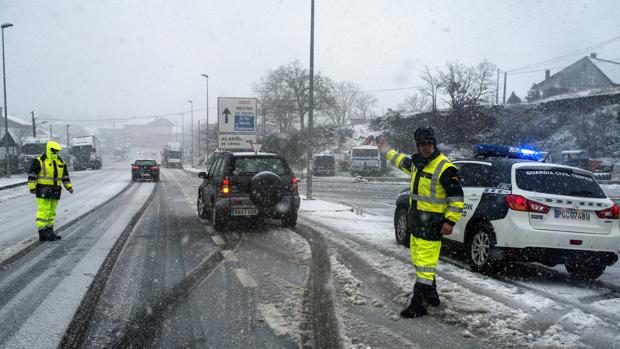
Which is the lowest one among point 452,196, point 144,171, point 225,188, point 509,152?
point 144,171

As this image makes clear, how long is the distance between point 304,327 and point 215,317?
0.89 metres

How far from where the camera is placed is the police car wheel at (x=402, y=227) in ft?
27.7

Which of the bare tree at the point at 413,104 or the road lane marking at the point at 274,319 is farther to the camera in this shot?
the bare tree at the point at 413,104

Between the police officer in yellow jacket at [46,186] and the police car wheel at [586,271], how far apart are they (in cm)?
830

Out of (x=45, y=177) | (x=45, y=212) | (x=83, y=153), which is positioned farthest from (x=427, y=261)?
(x=83, y=153)

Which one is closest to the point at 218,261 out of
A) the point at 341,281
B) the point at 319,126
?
the point at 341,281

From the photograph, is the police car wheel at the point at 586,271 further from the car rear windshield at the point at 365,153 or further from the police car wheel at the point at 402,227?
the car rear windshield at the point at 365,153

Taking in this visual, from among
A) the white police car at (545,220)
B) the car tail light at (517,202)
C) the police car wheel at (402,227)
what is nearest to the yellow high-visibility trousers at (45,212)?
the police car wheel at (402,227)

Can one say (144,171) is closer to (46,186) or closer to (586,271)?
(46,186)

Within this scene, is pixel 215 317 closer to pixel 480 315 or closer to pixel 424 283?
pixel 424 283

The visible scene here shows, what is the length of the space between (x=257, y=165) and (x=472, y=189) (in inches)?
187

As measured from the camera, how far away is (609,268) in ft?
24.5

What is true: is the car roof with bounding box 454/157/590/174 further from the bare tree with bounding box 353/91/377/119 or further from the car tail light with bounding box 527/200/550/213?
the bare tree with bounding box 353/91/377/119

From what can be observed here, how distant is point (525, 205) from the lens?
606 centimetres
